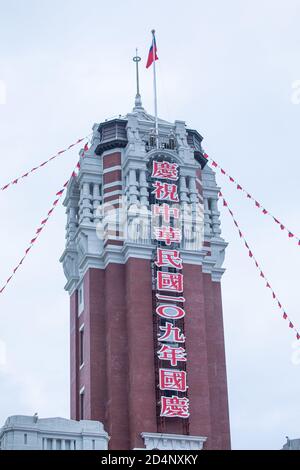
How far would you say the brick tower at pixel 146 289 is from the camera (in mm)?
64125

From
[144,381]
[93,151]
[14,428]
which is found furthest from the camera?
[93,151]

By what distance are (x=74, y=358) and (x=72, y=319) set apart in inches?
122

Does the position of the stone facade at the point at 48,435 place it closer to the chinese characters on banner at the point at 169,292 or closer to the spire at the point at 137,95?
the chinese characters on banner at the point at 169,292

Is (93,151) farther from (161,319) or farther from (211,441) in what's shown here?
(211,441)

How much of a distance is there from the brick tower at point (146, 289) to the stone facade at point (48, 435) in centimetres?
1172

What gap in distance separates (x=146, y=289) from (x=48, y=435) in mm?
18194

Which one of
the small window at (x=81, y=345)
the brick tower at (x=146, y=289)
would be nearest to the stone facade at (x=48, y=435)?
the brick tower at (x=146, y=289)

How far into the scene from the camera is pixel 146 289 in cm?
6688

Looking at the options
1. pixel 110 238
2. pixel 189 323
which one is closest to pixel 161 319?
pixel 189 323

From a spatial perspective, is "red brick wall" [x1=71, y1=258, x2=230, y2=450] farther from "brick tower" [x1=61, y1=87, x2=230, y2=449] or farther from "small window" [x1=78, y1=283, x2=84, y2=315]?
"small window" [x1=78, y1=283, x2=84, y2=315]

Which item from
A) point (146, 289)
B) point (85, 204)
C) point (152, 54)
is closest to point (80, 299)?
point (146, 289)

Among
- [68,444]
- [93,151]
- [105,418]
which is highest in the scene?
[93,151]

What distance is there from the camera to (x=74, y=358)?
2771 inches

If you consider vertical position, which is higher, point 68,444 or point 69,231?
point 69,231
